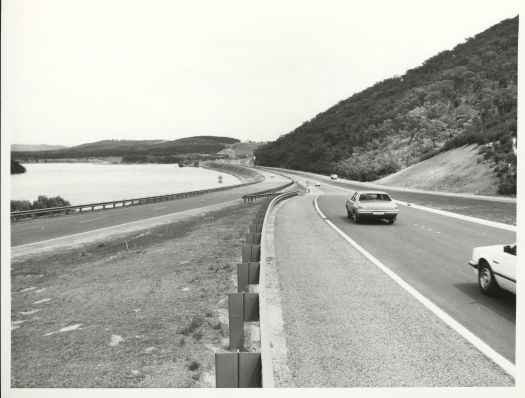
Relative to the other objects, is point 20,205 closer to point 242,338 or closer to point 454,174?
point 242,338

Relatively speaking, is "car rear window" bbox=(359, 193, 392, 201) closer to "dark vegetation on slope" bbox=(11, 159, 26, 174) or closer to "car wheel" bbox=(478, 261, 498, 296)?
"car wheel" bbox=(478, 261, 498, 296)

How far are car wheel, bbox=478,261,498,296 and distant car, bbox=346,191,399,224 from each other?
34.5 feet

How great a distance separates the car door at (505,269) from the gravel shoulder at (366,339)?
4.42 ft

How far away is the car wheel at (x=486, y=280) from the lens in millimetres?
7441

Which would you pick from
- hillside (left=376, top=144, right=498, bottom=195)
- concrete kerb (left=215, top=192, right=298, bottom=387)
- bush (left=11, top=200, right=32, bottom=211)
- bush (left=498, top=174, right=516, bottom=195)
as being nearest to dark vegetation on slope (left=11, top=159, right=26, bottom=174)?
concrete kerb (left=215, top=192, right=298, bottom=387)

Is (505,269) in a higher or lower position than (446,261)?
higher

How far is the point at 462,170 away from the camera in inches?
1745

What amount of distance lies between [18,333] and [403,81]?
350ft

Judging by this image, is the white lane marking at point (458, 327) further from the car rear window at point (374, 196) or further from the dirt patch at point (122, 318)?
the car rear window at point (374, 196)

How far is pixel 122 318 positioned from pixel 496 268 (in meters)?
6.60

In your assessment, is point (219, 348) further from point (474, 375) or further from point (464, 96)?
point (464, 96)

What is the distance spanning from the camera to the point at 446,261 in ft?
34.6

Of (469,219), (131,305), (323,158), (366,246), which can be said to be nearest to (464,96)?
(323,158)

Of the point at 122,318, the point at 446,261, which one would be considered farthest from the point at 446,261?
the point at 122,318
